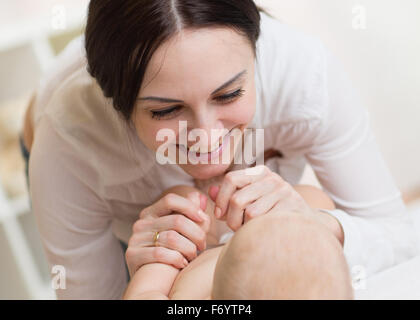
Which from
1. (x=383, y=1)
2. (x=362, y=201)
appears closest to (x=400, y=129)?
(x=383, y=1)

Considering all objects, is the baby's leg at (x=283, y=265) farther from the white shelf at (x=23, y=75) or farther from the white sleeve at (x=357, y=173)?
the white shelf at (x=23, y=75)

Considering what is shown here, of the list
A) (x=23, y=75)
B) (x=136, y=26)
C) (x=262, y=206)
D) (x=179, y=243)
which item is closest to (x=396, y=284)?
(x=262, y=206)

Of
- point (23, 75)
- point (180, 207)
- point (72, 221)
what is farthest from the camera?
point (23, 75)

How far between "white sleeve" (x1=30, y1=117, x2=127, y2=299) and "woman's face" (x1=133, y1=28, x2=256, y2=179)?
0.22m

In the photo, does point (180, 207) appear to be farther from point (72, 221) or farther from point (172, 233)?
point (72, 221)

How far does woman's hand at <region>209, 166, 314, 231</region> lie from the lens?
81 cm

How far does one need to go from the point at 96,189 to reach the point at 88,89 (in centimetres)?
20

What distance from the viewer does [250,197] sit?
82 cm

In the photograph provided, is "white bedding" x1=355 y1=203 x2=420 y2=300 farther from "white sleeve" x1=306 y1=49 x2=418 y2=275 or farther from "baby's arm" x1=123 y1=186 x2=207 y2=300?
"baby's arm" x1=123 y1=186 x2=207 y2=300

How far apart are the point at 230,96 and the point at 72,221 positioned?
Answer: 45 cm

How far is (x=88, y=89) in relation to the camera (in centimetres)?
104

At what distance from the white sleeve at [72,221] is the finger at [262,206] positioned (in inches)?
15.5

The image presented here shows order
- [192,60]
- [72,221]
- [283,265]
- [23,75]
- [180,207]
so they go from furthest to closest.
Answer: [23,75] < [72,221] < [180,207] < [192,60] < [283,265]

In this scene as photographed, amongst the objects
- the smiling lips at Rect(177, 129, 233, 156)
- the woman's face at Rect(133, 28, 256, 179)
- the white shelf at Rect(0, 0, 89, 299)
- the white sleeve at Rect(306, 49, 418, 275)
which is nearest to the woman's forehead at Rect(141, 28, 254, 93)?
the woman's face at Rect(133, 28, 256, 179)
